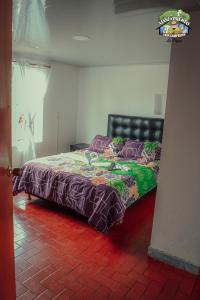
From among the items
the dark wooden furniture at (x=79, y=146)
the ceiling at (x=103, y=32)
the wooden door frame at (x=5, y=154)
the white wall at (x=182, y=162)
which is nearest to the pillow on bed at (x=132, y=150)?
the dark wooden furniture at (x=79, y=146)

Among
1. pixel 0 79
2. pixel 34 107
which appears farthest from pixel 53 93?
pixel 0 79

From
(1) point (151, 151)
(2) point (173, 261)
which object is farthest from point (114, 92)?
(2) point (173, 261)

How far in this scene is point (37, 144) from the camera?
465 centimetres

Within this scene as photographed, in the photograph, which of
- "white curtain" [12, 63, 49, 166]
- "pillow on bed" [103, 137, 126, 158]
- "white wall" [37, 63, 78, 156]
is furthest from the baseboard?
"white wall" [37, 63, 78, 156]

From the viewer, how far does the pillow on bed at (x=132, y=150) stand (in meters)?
4.04

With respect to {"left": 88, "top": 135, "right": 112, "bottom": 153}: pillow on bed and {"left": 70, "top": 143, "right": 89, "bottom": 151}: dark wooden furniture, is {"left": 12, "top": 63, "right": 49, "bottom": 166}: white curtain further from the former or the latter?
{"left": 88, "top": 135, "right": 112, "bottom": 153}: pillow on bed

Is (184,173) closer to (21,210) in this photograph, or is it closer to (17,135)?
(21,210)

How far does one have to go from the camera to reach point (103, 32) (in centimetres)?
247

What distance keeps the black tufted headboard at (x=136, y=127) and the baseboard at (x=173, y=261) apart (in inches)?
91.3

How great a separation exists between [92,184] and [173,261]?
1136 millimetres

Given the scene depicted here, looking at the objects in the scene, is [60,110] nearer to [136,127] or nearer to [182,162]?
[136,127]

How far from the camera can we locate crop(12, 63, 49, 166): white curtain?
407 centimetres

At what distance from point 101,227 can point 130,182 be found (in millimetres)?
702

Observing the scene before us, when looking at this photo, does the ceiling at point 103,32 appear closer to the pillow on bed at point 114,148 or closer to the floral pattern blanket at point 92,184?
the pillow on bed at point 114,148
